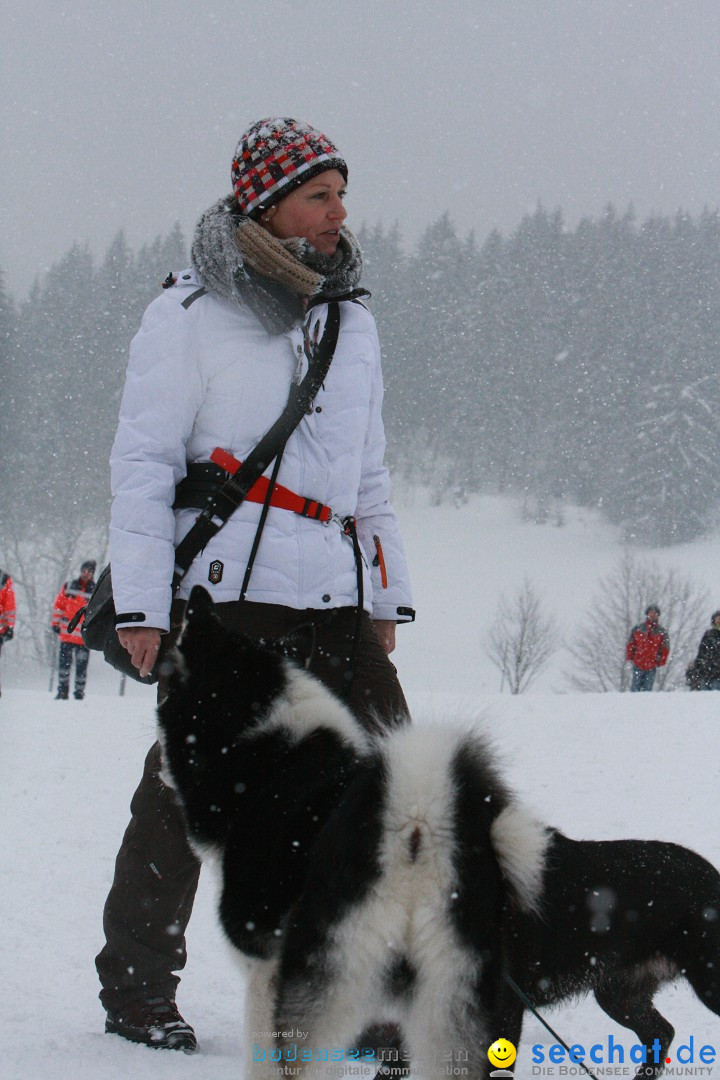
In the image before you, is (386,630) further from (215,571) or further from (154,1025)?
(154,1025)

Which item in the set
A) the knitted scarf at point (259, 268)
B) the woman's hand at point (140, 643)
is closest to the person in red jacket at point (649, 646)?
the knitted scarf at point (259, 268)

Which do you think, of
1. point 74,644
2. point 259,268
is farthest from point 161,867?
point 74,644

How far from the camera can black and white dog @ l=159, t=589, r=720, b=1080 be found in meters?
1.99

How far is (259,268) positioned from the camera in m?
2.90

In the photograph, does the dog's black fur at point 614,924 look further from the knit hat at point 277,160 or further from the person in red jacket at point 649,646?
the person in red jacket at point 649,646

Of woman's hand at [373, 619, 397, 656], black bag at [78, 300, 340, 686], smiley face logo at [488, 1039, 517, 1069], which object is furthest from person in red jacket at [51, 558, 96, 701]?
smiley face logo at [488, 1039, 517, 1069]

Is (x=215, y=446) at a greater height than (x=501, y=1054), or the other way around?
(x=215, y=446)

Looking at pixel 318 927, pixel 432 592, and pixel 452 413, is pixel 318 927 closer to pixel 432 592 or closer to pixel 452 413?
pixel 432 592

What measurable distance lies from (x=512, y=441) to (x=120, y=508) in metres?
58.1

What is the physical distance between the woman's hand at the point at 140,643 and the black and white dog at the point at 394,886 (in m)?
0.18

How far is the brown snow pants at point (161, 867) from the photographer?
9.75 ft

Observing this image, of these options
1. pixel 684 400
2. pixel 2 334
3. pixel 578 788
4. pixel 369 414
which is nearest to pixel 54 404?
pixel 2 334

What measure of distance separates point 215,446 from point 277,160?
0.91 meters

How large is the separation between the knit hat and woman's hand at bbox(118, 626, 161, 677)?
1.35m
